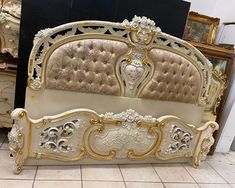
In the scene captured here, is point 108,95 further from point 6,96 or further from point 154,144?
point 6,96

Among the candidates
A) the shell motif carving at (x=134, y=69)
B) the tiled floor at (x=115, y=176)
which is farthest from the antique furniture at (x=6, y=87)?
the shell motif carving at (x=134, y=69)

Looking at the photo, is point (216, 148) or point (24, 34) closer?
point (24, 34)

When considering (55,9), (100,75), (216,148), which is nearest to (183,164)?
(216,148)

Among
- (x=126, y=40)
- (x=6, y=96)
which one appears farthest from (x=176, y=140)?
(x=6, y=96)

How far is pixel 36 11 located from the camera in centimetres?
224

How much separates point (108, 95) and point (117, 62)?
33cm

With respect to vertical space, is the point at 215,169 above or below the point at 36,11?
below

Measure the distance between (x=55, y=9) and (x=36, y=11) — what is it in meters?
0.17

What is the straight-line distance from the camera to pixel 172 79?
98.5 inches

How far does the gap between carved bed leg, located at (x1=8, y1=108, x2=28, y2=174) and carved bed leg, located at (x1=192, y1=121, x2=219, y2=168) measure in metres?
1.84

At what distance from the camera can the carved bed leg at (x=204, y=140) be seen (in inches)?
109

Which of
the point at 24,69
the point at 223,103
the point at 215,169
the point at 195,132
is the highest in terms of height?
A: the point at 24,69

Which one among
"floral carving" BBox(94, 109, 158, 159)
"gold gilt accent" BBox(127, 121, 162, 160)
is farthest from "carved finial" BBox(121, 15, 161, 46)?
"gold gilt accent" BBox(127, 121, 162, 160)

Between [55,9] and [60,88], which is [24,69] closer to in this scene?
[60,88]
